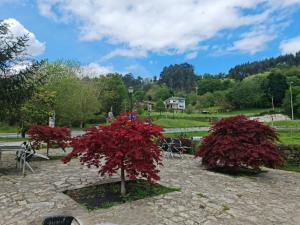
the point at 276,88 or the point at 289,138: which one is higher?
the point at 276,88

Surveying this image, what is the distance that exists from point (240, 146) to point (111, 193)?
4.01 metres

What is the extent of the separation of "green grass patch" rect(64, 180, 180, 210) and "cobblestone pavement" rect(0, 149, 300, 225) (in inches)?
7.8

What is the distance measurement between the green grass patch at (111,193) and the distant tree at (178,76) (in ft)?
374

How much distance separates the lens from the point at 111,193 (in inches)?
243

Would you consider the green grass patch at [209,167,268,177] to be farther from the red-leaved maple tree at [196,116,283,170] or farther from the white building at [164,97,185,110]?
the white building at [164,97,185,110]

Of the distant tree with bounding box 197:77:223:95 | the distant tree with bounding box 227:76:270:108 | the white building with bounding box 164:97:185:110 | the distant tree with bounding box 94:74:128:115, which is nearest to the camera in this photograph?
the distant tree with bounding box 94:74:128:115

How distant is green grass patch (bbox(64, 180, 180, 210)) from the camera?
18.5ft

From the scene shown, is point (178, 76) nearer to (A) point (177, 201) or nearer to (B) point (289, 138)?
(B) point (289, 138)

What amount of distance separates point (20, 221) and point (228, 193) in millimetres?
4023

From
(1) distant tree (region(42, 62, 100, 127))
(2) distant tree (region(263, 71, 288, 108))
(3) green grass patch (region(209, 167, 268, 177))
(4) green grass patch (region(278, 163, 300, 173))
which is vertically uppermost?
(2) distant tree (region(263, 71, 288, 108))

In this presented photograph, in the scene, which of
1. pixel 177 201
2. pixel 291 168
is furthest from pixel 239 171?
pixel 177 201

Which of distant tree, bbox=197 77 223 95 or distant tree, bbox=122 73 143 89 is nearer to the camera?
distant tree, bbox=197 77 223 95

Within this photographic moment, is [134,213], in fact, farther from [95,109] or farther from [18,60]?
[95,109]

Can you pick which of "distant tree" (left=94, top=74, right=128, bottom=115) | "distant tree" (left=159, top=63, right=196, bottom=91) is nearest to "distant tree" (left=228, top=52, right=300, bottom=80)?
"distant tree" (left=159, top=63, right=196, bottom=91)
